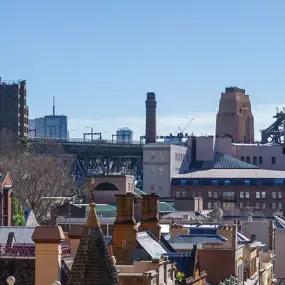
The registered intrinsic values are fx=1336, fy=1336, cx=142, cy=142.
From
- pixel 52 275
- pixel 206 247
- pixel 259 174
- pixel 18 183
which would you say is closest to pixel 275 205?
pixel 259 174

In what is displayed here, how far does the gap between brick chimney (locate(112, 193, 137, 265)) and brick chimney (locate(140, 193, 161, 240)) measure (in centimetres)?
493

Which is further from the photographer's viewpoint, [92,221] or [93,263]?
[92,221]

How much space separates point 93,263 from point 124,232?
23.3m

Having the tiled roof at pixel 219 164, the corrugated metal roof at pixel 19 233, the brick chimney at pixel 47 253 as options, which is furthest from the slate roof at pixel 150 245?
the tiled roof at pixel 219 164

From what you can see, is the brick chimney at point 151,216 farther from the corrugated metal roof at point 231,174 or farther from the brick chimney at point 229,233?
the corrugated metal roof at point 231,174

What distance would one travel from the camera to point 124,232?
149 ft

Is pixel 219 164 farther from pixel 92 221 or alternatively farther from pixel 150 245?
pixel 92 221

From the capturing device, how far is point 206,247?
56.3 m

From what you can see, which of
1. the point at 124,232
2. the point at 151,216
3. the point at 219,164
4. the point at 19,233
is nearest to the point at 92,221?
the point at 124,232

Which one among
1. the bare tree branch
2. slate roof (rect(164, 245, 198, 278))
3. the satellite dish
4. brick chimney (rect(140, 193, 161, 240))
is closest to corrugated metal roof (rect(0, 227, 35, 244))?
the satellite dish

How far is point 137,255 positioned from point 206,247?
45.3 ft

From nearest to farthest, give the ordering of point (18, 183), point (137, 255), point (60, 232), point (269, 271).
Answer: point (60, 232) → point (137, 255) → point (269, 271) → point (18, 183)

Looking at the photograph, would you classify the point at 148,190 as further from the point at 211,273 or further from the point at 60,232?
the point at 60,232

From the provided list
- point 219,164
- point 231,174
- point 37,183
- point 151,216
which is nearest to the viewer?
point 151,216
